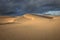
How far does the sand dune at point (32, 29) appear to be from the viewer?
3.61 ft

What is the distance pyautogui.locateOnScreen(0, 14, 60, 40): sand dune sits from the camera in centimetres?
110

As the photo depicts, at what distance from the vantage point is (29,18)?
138cm

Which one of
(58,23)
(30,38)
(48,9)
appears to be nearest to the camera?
(30,38)

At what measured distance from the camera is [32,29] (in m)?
1.19

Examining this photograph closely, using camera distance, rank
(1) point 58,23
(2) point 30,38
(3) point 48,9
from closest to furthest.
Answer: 1. (2) point 30,38
2. (1) point 58,23
3. (3) point 48,9

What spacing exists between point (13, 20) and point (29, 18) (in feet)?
0.63

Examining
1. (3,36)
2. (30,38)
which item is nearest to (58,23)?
(30,38)

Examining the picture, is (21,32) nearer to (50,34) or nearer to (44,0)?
(50,34)

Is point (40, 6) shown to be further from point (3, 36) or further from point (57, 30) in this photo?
point (3, 36)

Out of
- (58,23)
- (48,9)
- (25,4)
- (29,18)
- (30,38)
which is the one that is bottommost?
(30,38)

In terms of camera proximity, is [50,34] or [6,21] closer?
[50,34]

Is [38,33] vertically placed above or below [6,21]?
below

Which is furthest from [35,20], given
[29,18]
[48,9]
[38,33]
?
[48,9]

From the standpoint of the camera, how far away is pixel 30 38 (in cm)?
108
